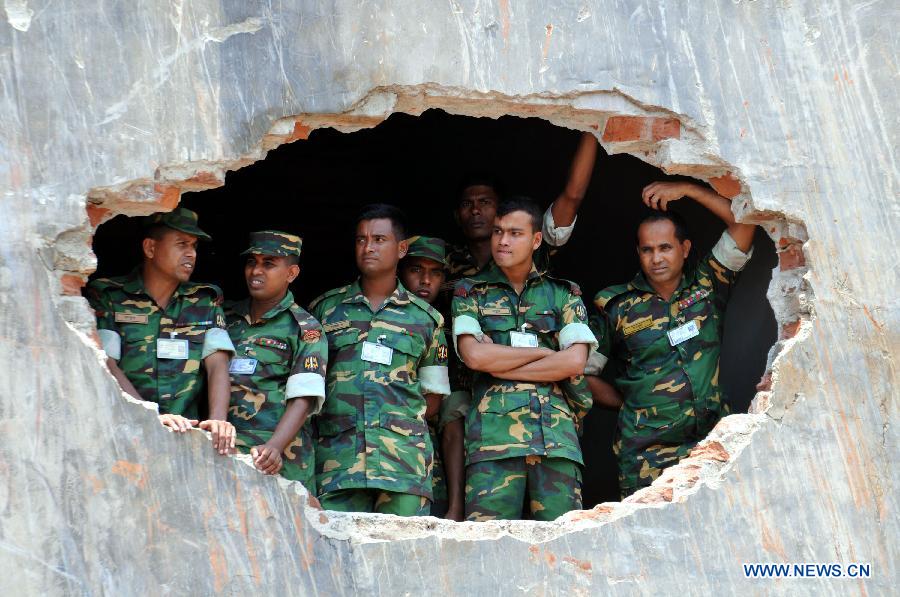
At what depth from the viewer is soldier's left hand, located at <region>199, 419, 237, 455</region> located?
182 inches

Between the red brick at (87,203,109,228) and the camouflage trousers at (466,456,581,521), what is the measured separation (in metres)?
1.88

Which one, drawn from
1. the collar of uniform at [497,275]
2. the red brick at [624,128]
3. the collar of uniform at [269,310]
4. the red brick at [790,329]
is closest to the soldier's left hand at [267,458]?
the collar of uniform at [269,310]

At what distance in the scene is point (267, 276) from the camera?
5449mm

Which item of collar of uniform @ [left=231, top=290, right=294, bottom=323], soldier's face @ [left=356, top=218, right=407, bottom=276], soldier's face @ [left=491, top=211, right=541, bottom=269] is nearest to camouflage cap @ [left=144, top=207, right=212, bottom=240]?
collar of uniform @ [left=231, top=290, right=294, bottom=323]

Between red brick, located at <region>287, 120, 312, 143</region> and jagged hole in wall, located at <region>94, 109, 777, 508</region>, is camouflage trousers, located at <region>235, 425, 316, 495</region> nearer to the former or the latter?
red brick, located at <region>287, 120, 312, 143</region>

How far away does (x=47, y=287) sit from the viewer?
456 cm

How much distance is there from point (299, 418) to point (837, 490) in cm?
213

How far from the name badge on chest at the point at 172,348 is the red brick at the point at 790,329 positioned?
245 cm

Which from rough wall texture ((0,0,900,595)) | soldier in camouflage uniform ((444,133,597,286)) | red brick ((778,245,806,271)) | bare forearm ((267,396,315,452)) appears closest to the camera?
rough wall texture ((0,0,900,595))

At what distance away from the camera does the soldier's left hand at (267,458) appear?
4.68 m

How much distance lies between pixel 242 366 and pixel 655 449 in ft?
6.22

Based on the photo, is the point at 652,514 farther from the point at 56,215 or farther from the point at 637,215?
the point at 637,215

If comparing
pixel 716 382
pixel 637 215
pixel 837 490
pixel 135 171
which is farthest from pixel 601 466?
pixel 135 171

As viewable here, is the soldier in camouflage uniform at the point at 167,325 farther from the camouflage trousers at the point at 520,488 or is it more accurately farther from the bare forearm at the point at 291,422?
the camouflage trousers at the point at 520,488
